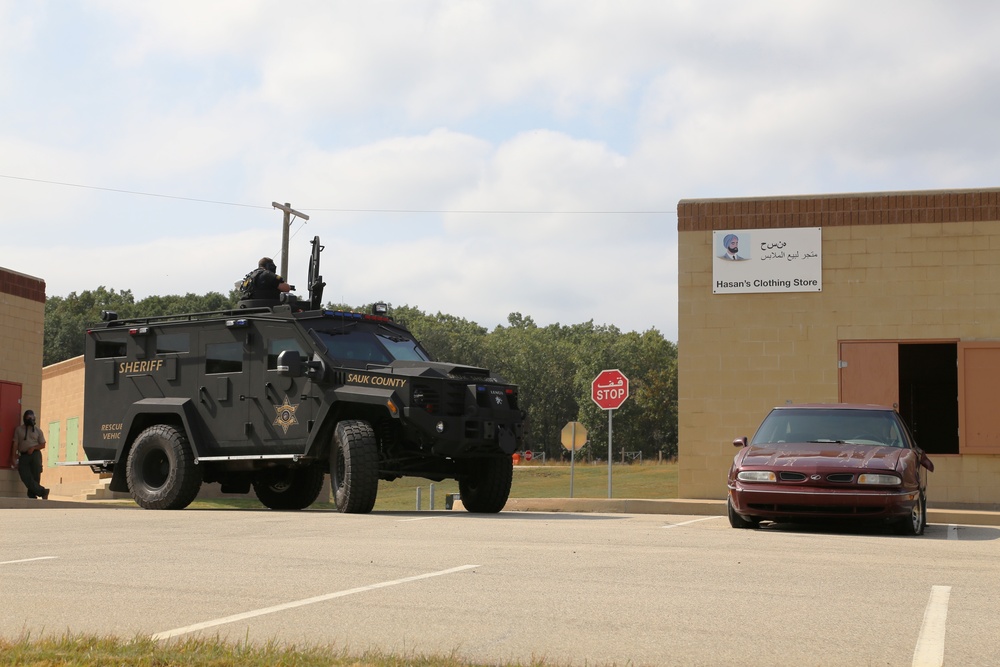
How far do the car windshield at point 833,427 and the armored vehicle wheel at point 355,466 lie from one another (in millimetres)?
4112

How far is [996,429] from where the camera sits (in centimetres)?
1898

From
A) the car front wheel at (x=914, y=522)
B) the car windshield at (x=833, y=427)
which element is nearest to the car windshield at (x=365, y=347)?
the car windshield at (x=833, y=427)

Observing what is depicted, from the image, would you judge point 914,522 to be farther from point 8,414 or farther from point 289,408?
point 8,414

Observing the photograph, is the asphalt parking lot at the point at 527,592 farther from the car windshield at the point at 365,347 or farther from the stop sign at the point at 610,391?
the stop sign at the point at 610,391

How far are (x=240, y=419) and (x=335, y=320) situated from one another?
1.67 m

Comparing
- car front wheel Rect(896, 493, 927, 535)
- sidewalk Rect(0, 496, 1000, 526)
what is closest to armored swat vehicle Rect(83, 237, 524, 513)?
sidewalk Rect(0, 496, 1000, 526)

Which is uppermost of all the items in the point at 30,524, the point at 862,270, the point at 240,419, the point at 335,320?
the point at 862,270

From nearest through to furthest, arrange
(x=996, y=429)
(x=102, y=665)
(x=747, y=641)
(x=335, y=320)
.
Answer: (x=102, y=665) → (x=747, y=641) → (x=335, y=320) → (x=996, y=429)

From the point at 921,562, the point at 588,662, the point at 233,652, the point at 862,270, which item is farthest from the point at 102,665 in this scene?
the point at 862,270

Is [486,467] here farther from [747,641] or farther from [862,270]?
[747,641]

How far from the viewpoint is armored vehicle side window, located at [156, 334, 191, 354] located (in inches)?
630

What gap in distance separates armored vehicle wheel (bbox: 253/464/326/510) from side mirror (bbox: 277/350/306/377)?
2.86 metres

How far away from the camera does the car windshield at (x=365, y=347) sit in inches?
583

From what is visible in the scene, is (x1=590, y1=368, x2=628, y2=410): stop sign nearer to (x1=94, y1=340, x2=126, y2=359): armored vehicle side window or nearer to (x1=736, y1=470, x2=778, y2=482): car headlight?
(x1=94, y1=340, x2=126, y2=359): armored vehicle side window
